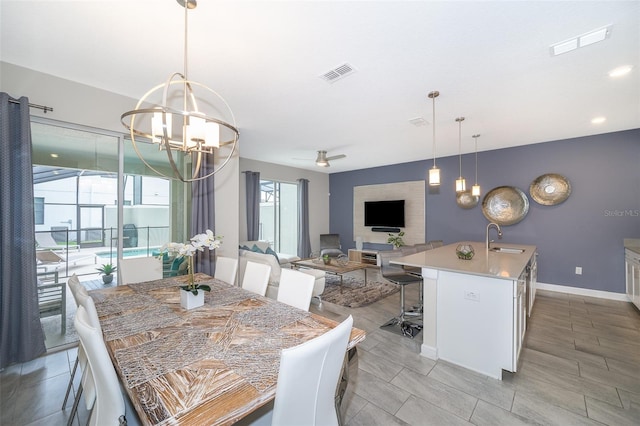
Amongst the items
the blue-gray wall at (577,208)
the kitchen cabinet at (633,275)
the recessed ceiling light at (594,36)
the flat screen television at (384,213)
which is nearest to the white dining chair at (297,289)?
the recessed ceiling light at (594,36)

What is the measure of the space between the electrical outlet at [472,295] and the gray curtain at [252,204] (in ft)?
15.6

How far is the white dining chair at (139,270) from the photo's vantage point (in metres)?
2.62

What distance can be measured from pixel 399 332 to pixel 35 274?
12.0 feet

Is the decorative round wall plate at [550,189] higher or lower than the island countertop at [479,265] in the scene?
higher

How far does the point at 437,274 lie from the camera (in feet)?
8.27

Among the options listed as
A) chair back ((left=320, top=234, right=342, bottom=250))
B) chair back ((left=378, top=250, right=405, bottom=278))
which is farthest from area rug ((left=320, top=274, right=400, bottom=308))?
chair back ((left=320, top=234, right=342, bottom=250))

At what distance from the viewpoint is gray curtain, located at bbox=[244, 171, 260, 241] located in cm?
611

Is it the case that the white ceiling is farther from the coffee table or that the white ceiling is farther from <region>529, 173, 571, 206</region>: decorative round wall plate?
the coffee table

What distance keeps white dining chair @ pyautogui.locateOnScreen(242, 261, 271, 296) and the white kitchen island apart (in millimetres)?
1461

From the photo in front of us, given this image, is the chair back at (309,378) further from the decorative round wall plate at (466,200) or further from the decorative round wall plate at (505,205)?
the decorative round wall plate at (466,200)

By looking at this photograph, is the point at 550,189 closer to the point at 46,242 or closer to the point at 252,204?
the point at 252,204

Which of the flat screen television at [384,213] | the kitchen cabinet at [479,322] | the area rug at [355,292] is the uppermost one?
the flat screen television at [384,213]

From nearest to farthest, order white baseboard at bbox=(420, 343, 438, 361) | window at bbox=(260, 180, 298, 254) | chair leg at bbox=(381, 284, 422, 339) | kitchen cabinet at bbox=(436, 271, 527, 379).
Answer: kitchen cabinet at bbox=(436, 271, 527, 379) < white baseboard at bbox=(420, 343, 438, 361) < chair leg at bbox=(381, 284, 422, 339) < window at bbox=(260, 180, 298, 254)

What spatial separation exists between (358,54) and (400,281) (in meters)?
2.35
